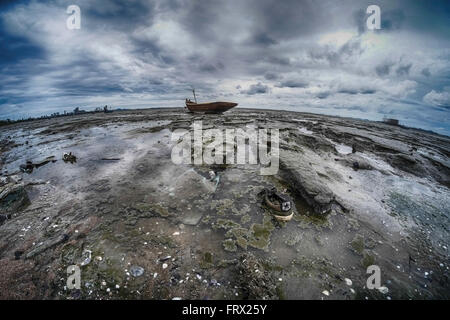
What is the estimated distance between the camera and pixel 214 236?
4.34m

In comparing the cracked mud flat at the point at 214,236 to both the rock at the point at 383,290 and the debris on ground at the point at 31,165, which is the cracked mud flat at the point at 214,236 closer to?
the rock at the point at 383,290

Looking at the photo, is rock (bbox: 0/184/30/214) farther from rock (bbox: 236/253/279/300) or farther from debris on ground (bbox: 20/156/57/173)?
rock (bbox: 236/253/279/300)

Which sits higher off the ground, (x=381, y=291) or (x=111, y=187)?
(x=111, y=187)

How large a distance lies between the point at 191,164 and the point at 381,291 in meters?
7.78

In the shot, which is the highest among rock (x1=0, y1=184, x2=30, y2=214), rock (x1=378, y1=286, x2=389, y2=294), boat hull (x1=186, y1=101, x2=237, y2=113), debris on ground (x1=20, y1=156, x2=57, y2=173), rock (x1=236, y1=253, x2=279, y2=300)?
boat hull (x1=186, y1=101, x2=237, y2=113)

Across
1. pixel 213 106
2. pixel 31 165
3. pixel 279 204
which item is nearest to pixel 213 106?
pixel 213 106

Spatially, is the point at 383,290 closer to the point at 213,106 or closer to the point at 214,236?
the point at 214,236

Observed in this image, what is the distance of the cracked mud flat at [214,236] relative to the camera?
311cm

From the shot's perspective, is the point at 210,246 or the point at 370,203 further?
the point at 370,203

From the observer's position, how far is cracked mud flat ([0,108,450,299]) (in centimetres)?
311

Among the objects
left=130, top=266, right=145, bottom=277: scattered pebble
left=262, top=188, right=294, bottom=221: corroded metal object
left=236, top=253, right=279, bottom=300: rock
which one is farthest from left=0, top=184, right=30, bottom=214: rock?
left=262, top=188, right=294, bottom=221: corroded metal object
